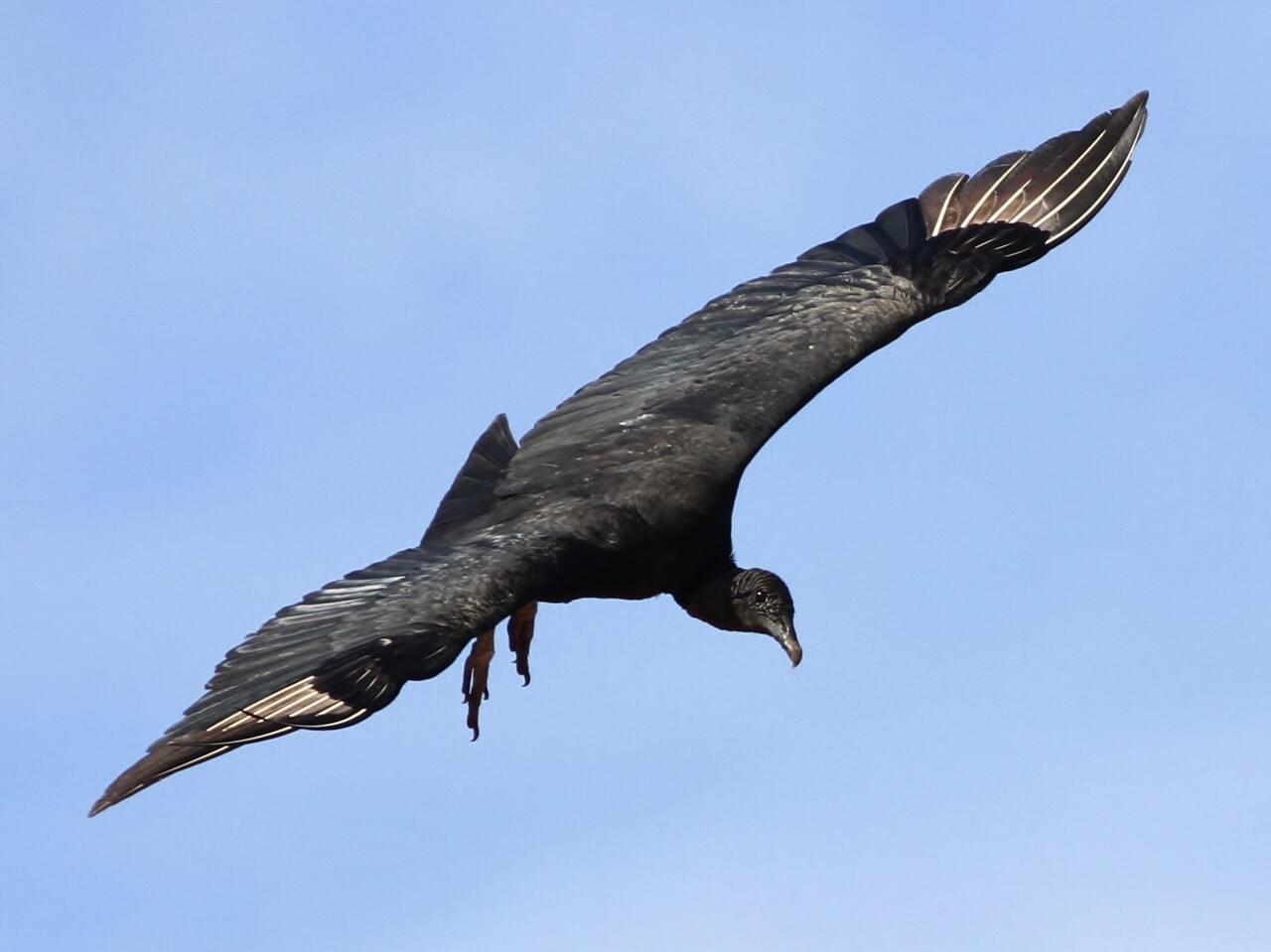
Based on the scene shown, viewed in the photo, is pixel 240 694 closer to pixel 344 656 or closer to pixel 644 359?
pixel 344 656

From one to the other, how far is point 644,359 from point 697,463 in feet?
3.07

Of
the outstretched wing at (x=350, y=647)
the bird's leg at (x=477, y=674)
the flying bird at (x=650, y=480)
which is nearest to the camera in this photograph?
the outstretched wing at (x=350, y=647)

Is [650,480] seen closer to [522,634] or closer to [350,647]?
[522,634]

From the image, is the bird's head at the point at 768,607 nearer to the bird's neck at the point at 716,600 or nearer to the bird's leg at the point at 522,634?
the bird's neck at the point at 716,600

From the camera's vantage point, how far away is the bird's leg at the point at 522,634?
464 inches

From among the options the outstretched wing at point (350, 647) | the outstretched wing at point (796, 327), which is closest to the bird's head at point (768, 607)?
the outstretched wing at point (796, 327)

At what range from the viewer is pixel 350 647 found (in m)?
9.61

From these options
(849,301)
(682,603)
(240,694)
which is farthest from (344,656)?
(849,301)

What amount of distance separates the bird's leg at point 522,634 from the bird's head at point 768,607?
2.87ft

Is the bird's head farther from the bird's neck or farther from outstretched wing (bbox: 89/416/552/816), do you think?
outstretched wing (bbox: 89/416/552/816)

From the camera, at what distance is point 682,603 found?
39.1 feet

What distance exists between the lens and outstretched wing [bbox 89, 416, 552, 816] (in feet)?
30.4

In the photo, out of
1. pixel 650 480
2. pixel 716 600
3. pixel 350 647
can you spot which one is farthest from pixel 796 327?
pixel 350 647

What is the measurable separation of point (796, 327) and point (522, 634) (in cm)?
178
